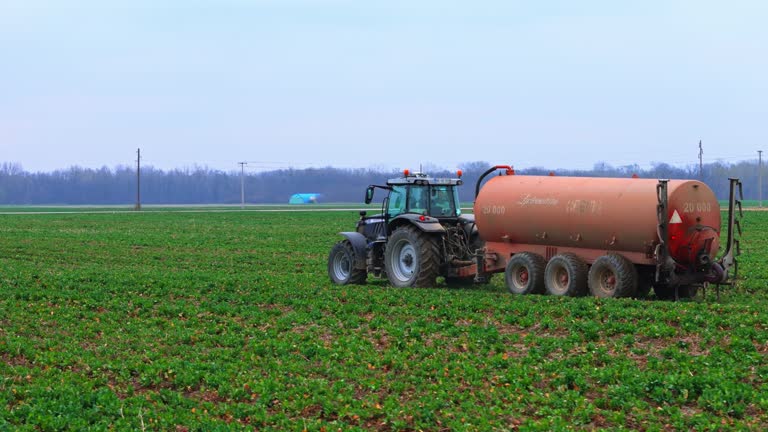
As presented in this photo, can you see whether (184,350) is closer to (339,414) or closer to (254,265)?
(339,414)

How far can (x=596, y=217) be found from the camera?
1786 centimetres

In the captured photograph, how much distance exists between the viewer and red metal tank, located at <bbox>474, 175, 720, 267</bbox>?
17.3m

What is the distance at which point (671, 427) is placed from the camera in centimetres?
1029

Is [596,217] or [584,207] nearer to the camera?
[596,217]

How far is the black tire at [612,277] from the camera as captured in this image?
1744 cm

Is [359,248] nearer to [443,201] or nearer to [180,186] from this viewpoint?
[443,201]

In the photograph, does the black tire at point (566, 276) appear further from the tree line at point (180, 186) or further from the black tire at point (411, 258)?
the tree line at point (180, 186)

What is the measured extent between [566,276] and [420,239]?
3.24 metres

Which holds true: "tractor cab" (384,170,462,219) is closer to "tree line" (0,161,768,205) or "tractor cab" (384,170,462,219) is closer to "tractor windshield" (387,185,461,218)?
"tractor windshield" (387,185,461,218)

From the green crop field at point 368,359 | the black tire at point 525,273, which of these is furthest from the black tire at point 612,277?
the black tire at point 525,273

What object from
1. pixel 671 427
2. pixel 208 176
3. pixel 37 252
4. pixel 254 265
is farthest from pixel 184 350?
pixel 208 176

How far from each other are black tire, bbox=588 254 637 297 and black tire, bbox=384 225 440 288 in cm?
355

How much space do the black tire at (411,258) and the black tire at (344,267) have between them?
3.39 ft

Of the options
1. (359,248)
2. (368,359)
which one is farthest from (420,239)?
(368,359)
